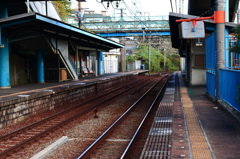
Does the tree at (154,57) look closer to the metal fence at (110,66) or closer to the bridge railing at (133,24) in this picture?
the metal fence at (110,66)

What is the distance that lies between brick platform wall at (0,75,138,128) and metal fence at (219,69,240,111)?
7091 millimetres

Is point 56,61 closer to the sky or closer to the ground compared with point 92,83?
closer to the sky

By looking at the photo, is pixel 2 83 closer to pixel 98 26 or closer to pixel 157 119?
pixel 157 119

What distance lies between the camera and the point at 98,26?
42812 mm

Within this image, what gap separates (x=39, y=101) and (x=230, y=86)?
7.49 meters

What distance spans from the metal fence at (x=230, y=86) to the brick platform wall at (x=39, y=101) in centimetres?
709

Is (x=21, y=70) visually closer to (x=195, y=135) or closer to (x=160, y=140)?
(x=160, y=140)

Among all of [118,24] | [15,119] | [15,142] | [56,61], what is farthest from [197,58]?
[118,24]

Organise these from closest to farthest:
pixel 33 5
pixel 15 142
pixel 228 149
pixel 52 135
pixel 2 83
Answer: pixel 228 149, pixel 15 142, pixel 52 135, pixel 2 83, pixel 33 5

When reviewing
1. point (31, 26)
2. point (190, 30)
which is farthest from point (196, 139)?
point (31, 26)

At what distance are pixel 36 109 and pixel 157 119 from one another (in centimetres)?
547

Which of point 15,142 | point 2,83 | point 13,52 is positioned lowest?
point 15,142

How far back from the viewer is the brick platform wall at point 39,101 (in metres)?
10.4

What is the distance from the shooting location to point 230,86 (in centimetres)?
977
